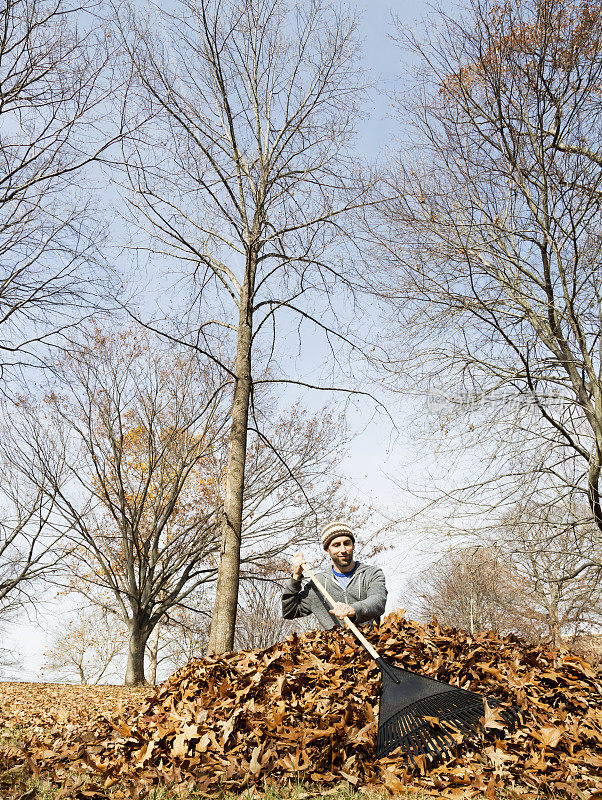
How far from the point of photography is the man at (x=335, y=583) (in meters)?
4.54

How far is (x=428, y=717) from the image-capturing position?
3.09 meters

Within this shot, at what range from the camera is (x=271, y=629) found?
69.1 feet

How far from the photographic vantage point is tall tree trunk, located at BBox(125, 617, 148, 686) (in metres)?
13.0

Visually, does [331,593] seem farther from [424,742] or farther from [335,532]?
[424,742]

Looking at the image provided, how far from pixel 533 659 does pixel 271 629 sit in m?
18.7

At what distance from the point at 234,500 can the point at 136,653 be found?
880 centimetres

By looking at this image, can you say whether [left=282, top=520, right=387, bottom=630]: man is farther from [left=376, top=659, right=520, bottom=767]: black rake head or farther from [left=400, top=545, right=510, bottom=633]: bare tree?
[left=400, top=545, right=510, bottom=633]: bare tree

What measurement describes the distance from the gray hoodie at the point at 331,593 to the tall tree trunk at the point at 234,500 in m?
1.43

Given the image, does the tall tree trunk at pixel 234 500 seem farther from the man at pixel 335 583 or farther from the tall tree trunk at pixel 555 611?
the tall tree trunk at pixel 555 611

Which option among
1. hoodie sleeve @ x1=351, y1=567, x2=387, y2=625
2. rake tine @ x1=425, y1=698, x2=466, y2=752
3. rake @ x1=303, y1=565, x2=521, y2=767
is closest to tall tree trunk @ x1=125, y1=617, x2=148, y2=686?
hoodie sleeve @ x1=351, y1=567, x2=387, y2=625

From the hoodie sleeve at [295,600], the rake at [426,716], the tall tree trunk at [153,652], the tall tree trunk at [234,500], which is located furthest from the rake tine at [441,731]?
the tall tree trunk at [153,652]

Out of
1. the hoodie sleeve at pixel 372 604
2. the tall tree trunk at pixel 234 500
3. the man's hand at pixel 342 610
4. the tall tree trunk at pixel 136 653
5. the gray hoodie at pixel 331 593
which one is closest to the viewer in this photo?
the man's hand at pixel 342 610

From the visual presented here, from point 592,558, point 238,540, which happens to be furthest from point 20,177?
point 592,558

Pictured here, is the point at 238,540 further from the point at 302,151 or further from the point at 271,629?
the point at 271,629
